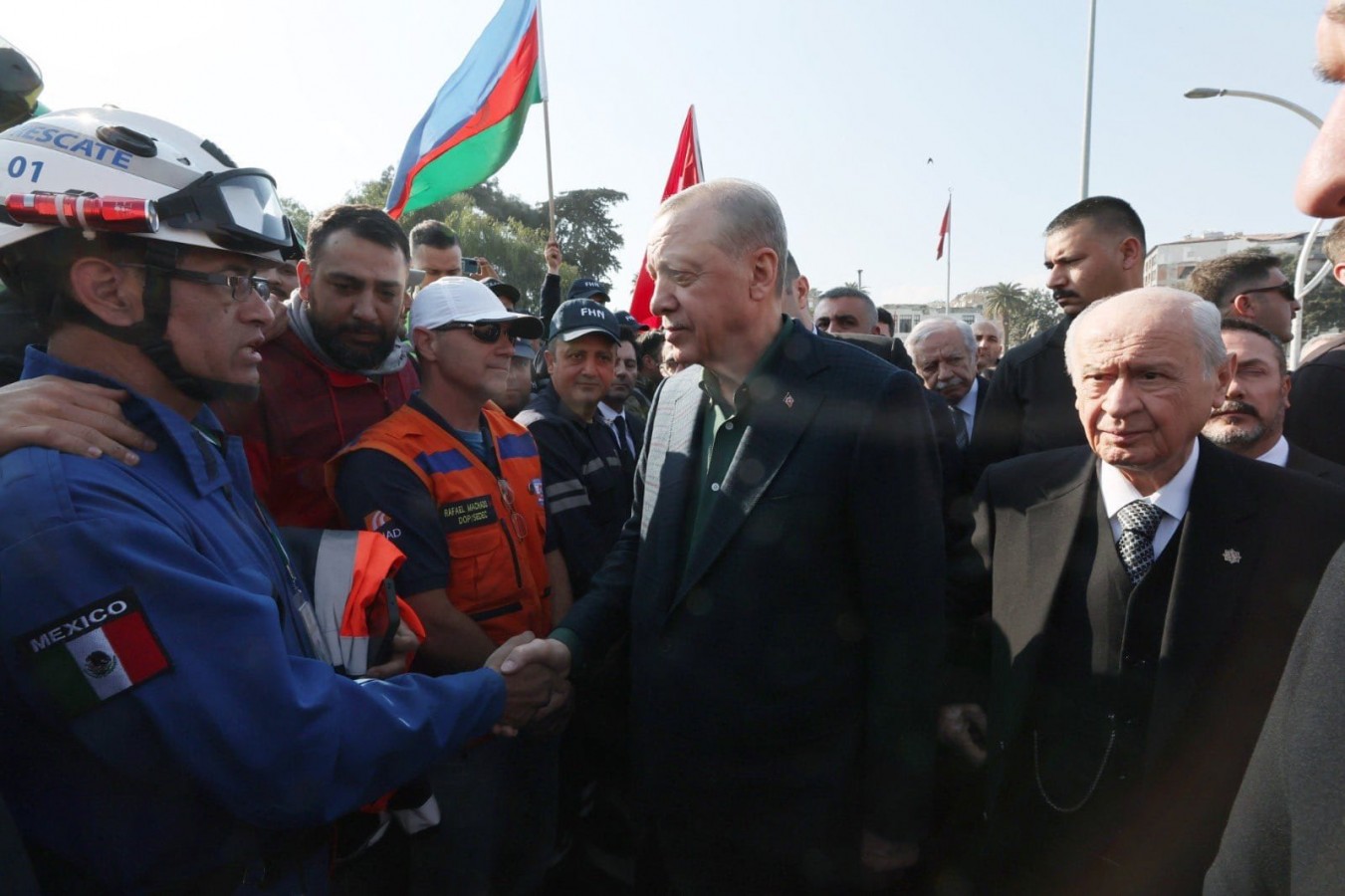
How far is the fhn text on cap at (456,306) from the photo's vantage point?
3.07 metres

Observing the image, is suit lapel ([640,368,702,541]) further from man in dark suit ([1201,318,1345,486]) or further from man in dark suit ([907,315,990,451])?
man in dark suit ([907,315,990,451])

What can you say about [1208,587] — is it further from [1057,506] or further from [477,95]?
[477,95]

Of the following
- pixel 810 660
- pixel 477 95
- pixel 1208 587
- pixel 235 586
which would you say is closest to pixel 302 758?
pixel 235 586

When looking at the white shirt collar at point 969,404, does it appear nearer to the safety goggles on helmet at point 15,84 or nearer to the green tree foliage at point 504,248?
the safety goggles on helmet at point 15,84

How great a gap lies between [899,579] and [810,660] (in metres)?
0.33

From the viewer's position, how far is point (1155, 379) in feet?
7.17

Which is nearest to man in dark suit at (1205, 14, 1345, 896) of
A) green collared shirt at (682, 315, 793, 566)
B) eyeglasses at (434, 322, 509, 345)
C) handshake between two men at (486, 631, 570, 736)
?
green collared shirt at (682, 315, 793, 566)

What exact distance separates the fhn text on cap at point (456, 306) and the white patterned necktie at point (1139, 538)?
7.52ft

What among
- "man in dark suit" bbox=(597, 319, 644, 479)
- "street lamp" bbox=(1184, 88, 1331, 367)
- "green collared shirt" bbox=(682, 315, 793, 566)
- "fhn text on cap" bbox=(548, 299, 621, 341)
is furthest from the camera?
"street lamp" bbox=(1184, 88, 1331, 367)

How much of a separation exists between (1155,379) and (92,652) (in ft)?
8.49

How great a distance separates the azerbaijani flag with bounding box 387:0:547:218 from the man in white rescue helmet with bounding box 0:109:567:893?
14.5 feet

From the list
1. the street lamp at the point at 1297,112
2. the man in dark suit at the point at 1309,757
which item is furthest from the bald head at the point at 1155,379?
the street lamp at the point at 1297,112

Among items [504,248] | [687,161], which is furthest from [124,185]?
[504,248]

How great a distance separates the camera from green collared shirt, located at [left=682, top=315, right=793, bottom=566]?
7.40 feet
